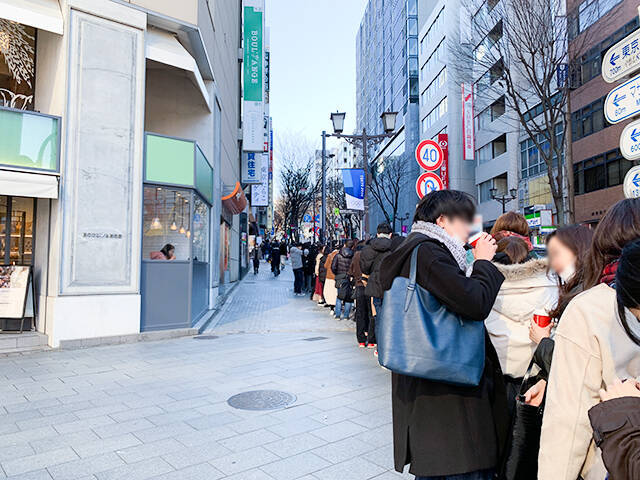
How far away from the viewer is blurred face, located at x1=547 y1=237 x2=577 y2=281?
260 centimetres

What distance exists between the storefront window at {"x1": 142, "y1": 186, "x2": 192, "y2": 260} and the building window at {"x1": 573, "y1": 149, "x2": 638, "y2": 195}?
2177 cm

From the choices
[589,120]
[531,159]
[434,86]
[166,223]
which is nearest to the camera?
[166,223]

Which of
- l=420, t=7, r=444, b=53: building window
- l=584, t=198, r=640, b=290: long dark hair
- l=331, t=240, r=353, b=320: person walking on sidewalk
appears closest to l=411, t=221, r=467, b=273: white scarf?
l=584, t=198, r=640, b=290: long dark hair

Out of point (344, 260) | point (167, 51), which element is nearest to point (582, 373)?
point (344, 260)

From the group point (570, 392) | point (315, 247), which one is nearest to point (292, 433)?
point (570, 392)

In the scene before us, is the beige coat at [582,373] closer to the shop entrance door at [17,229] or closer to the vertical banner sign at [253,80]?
the shop entrance door at [17,229]

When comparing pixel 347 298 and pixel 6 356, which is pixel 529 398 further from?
pixel 347 298

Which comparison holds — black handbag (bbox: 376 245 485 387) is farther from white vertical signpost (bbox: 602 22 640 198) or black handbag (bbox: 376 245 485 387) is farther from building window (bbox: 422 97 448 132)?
building window (bbox: 422 97 448 132)

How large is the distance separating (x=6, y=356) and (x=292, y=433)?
5786 mm

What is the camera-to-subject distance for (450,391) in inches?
80.6

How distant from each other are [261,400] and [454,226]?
3923 millimetres

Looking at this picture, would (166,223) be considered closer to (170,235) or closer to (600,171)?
(170,235)

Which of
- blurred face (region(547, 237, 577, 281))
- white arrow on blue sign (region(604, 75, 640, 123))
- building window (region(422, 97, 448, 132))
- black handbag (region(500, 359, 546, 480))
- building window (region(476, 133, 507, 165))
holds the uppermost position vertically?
building window (region(422, 97, 448, 132))

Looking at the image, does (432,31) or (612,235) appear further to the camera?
(432,31)
